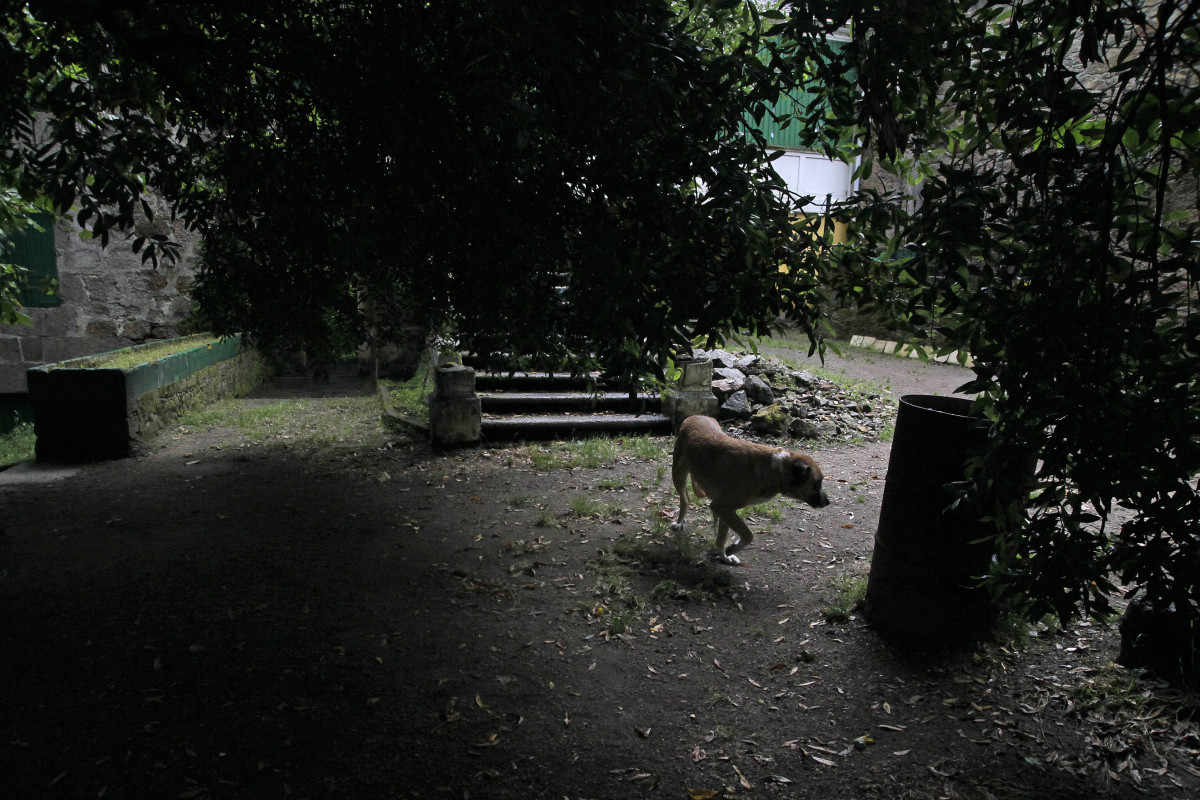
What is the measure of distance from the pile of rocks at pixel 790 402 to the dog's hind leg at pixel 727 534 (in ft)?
12.4

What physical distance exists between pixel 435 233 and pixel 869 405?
8.11 m

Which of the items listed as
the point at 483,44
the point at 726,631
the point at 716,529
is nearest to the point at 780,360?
the point at 716,529

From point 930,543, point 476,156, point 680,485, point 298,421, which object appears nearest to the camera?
point 476,156

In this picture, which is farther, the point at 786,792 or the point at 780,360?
the point at 780,360

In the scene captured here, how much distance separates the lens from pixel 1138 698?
3611 millimetres

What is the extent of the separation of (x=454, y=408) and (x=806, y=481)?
441cm

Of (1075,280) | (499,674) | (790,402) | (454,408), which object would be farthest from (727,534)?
(790,402)

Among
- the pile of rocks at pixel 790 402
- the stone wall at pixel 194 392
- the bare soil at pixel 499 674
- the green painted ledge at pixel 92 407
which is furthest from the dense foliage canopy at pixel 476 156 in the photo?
the pile of rocks at pixel 790 402

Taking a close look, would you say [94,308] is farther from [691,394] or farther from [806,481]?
[806,481]

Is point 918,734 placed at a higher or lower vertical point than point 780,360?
lower

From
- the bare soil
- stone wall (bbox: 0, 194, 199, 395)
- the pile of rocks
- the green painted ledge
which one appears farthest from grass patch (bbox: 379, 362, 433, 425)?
the pile of rocks

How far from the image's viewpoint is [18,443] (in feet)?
32.3

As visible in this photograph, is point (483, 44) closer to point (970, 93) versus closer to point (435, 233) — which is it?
point (435, 233)

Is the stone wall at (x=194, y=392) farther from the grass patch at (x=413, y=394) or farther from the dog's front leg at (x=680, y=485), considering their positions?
the dog's front leg at (x=680, y=485)
